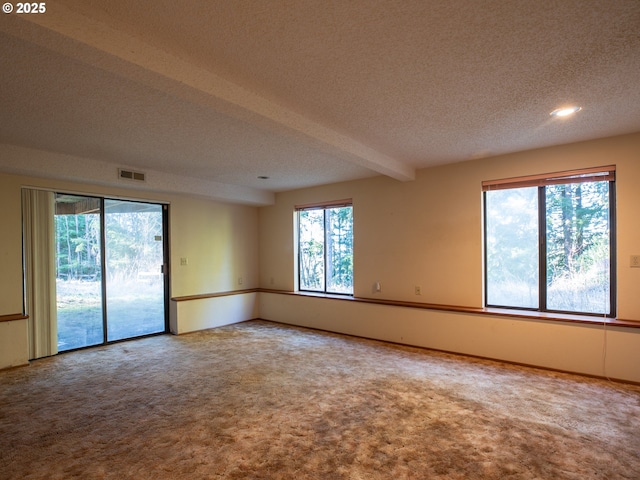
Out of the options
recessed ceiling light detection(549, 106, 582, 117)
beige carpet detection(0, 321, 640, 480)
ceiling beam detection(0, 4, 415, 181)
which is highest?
recessed ceiling light detection(549, 106, 582, 117)

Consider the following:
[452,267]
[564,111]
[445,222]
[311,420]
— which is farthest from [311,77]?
[452,267]

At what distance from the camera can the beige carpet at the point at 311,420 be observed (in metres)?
2.06

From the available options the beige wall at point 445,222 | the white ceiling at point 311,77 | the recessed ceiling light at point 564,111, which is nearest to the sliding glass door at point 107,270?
the white ceiling at point 311,77

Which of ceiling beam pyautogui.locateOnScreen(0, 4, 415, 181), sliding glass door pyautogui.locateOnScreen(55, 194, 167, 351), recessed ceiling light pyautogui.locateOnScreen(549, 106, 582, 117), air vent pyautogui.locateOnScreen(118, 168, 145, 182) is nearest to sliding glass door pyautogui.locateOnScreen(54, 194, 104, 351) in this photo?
sliding glass door pyautogui.locateOnScreen(55, 194, 167, 351)

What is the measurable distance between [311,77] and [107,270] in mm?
4277

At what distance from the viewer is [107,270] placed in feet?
15.7

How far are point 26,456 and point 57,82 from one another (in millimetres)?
2555

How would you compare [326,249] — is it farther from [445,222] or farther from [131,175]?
[131,175]

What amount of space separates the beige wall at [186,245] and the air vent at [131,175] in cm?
50

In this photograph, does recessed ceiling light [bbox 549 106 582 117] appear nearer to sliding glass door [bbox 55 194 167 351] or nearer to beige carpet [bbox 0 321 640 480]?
beige carpet [bbox 0 321 640 480]

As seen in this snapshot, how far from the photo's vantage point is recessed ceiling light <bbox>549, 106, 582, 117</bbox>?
2752 millimetres

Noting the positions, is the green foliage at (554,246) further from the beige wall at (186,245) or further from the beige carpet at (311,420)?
the beige wall at (186,245)

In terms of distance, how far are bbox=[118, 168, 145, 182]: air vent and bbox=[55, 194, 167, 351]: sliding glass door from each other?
672mm

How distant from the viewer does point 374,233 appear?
5.20 metres
